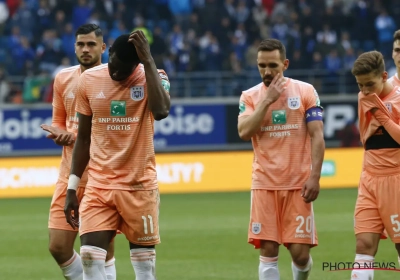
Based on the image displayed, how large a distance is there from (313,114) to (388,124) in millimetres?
609

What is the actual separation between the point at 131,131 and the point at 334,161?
12.8m

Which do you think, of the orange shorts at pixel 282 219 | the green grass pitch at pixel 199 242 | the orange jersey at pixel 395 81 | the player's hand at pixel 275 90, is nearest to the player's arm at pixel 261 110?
the player's hand at pixel 275 90

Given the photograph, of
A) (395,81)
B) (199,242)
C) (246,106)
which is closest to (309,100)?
(246,106)

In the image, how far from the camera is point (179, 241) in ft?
39.0

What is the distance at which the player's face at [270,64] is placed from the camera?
6.98 m

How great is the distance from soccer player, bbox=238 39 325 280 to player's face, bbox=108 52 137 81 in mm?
1193

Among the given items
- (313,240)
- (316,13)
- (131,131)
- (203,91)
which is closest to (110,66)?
(131,131)

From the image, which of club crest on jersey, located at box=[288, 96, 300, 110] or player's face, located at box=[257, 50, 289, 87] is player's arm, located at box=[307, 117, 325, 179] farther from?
player's face, located at box=[257, 50, 289, 87]

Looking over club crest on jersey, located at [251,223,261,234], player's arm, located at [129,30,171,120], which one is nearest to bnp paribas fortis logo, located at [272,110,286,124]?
club crest on jersey, located at [251,223,261,234]

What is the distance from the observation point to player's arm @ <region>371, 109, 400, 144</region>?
276 inches

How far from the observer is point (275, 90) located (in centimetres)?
676

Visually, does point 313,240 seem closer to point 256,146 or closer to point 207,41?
point 256,146

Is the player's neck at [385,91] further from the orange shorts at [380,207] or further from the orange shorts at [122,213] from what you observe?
the orange shorts at [122,213]

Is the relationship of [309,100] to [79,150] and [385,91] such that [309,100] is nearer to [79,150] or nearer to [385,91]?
[385,91]
